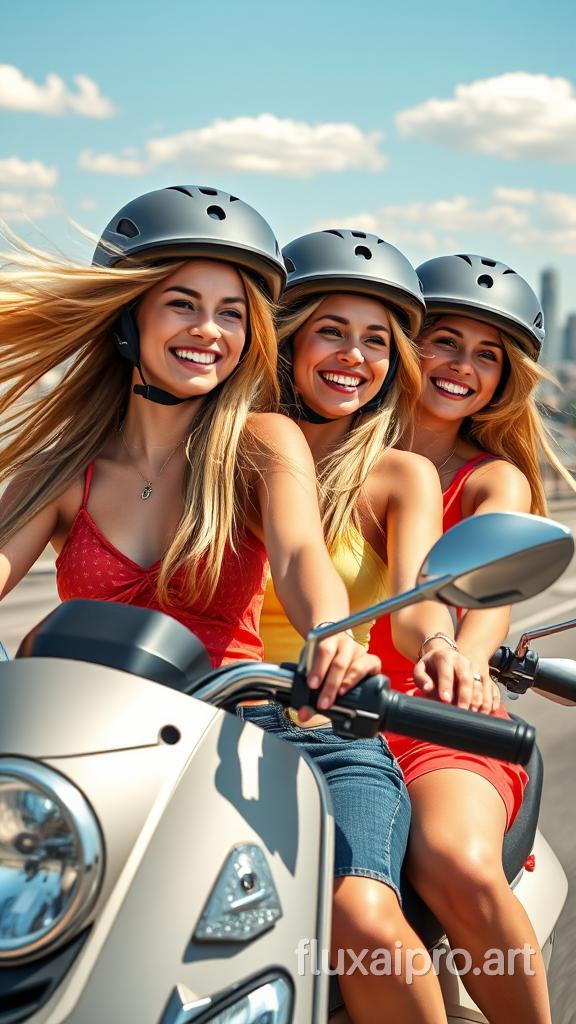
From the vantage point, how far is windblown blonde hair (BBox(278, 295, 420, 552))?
3100mm

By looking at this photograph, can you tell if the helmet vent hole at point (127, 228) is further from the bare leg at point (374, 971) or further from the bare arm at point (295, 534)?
the bare leg at point (374, 971)

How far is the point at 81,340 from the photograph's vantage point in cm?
318

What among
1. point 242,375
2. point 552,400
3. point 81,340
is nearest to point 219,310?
point 242,375

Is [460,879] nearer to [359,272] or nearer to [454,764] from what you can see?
[454,764]

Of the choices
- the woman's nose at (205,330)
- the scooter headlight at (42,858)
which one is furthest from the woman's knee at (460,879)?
the woman's nose at (205,330)

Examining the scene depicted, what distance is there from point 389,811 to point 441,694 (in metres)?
0.33

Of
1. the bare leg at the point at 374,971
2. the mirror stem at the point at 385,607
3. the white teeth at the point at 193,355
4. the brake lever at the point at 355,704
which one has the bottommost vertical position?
the bare leg at the point at 374,971

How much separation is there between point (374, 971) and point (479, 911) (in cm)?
40

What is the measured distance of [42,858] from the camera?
4.36ft

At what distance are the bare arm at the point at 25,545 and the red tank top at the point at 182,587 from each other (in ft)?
0.43

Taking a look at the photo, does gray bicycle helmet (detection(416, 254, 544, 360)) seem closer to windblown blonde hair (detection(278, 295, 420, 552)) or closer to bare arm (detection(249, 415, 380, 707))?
windblown blonde hair (detection(278, 295, 420, 552))

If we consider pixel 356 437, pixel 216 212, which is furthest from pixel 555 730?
pixel 216 212

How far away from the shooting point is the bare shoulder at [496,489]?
3.56 meters

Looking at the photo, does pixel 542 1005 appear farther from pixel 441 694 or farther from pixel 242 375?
pixel 242 375
